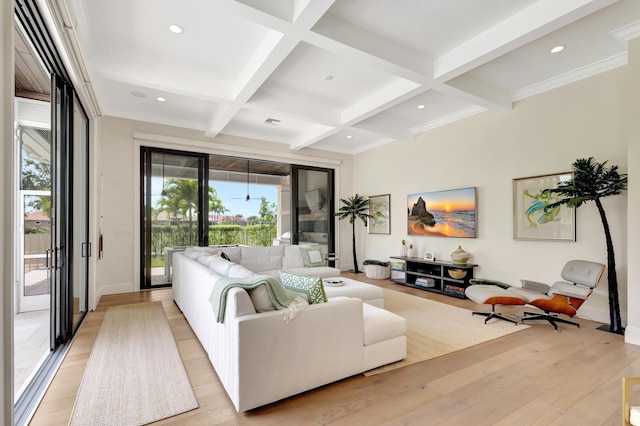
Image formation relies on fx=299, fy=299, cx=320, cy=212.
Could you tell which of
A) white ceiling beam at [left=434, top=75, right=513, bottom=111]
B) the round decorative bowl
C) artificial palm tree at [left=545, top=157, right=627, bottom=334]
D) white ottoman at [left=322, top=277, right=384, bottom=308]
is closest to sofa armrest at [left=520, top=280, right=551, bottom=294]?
artificial palm tree at [left=545, top=157, right=627, bottom=334]

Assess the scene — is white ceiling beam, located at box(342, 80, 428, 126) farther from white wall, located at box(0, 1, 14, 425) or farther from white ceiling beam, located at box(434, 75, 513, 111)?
white wall, located at box(0, 1, 14, 425)

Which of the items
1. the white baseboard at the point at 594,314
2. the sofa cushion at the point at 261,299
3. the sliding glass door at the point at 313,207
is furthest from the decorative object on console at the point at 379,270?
the sofa cushion at the point at 261,299

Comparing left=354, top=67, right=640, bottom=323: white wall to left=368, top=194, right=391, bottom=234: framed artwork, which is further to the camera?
left=368, top=194, right=391, bottom=234: framed artwork

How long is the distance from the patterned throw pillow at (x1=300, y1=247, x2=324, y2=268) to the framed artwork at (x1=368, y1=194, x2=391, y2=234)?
2062mm

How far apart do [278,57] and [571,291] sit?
411 centimetres

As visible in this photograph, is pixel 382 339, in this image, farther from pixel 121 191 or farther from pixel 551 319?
pixel 121 191

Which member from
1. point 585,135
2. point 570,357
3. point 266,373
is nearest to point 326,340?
point 266,373

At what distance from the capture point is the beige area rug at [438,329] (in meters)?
2.79

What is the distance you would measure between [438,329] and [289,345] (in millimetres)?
2118

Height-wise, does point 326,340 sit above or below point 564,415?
above

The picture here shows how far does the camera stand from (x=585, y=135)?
374 cm

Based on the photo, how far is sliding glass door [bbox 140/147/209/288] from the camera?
541 centimetres

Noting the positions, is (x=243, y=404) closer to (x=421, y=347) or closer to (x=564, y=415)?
(x=421, y=347)

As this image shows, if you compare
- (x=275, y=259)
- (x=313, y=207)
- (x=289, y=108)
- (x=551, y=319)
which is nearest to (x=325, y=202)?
(x=313, y=207)
